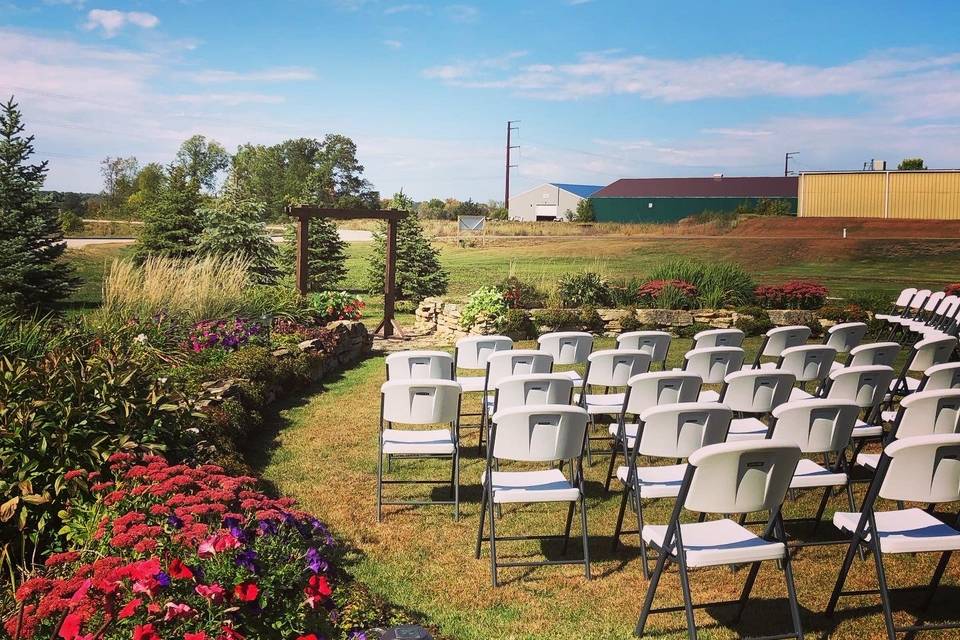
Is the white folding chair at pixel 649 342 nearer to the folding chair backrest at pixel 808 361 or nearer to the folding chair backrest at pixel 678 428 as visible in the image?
the folding chair backrest at pixel 808 361

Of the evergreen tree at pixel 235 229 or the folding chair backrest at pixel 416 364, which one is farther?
the evergreen tree at pixel 235 229

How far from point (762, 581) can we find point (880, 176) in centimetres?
3155

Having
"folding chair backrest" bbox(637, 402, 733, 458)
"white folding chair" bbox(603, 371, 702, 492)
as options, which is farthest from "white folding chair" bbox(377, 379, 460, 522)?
"folding chair backrest" bbox(637, 402, 733, 458)

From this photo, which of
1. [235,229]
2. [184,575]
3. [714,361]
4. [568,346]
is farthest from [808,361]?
[235,229]

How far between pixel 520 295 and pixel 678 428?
34.0ft

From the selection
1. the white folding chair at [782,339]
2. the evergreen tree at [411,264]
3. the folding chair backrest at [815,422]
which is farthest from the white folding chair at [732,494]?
the evergreen tree at [411,264]

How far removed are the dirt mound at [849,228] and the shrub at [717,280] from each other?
35.5 ft

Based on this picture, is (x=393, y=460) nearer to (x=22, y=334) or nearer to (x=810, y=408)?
(x=22, y=334)

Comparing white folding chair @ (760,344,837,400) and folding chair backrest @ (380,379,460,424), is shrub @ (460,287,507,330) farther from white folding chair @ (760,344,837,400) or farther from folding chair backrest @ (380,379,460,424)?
folding chair backrest @ (380,379,460,424)

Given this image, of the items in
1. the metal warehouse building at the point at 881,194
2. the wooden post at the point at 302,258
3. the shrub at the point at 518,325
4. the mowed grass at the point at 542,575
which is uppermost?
the metal warehouse building at the point at 881,194

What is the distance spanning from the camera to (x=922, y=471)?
366 centimetres

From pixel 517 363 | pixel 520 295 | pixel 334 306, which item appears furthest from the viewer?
pixel 520 295

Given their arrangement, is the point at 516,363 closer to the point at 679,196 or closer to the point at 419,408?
the point at 419,408

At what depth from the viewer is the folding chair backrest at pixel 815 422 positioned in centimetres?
433
